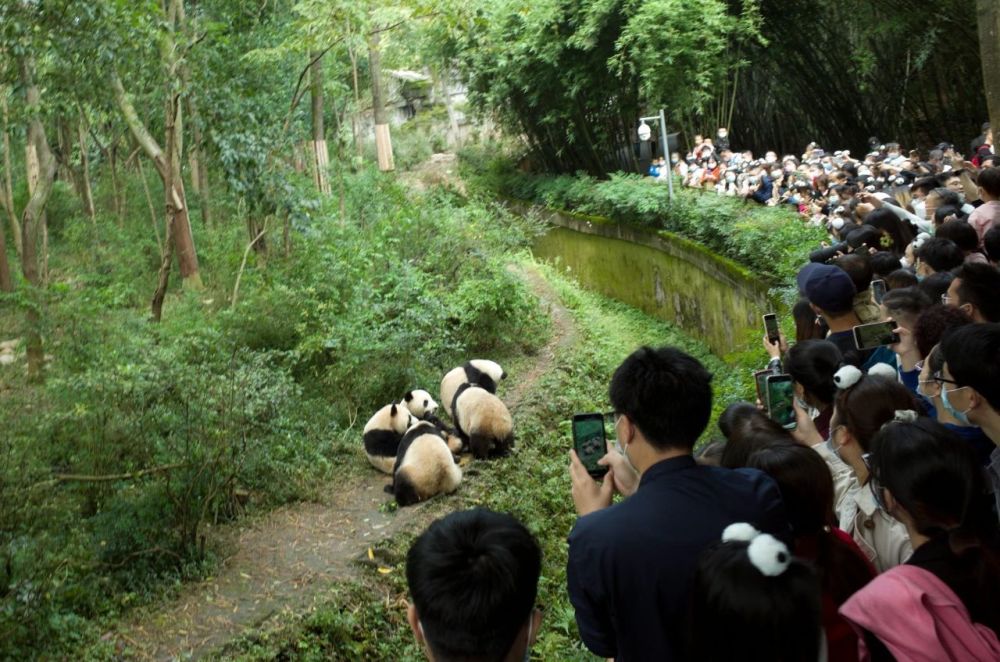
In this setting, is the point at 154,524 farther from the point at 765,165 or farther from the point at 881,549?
the point at 765,165

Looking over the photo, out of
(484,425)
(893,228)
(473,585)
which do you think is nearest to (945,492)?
(473,585)

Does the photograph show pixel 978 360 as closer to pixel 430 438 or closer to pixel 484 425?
pixel 430 438

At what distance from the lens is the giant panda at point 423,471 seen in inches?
294

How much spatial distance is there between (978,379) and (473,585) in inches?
70.8

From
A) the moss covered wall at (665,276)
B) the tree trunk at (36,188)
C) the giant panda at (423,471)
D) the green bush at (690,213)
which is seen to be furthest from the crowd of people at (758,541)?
the tree trunk at (36,188)

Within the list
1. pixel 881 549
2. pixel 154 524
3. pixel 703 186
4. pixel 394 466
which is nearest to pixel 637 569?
pixel 881 549

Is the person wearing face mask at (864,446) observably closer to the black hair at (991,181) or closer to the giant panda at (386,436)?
the black hair at (991,181)

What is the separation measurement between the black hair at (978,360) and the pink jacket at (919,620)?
968mm

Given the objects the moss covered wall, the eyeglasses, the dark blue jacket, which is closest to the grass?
the moss covered wall

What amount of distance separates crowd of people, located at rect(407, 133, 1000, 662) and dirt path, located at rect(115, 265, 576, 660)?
366 centimetres

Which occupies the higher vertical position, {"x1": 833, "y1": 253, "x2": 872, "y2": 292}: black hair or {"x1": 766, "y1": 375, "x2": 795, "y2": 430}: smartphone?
{"x1": 833, "y1": 253, "x2": 872, "y2": 292}: black hair

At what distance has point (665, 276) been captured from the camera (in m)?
15.0

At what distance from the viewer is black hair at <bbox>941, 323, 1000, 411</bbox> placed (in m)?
2.86

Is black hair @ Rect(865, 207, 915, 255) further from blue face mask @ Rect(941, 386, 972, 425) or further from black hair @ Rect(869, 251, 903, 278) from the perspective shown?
blue face mask @ Rect(941, 386, 972, 425)
